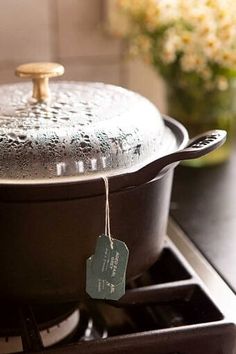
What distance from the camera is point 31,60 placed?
130 centimetres

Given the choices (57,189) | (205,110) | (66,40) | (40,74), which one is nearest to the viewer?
(57,189)

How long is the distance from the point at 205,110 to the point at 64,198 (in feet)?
1.96

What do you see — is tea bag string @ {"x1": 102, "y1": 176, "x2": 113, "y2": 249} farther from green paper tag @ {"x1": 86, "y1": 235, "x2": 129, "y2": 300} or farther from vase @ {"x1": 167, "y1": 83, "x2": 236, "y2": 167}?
vase @ {"x1": 167, "y1": 83, "x2": 236, "y2": 167}

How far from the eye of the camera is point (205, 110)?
116 cm

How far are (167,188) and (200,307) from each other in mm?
155

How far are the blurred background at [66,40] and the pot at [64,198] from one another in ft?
1.86

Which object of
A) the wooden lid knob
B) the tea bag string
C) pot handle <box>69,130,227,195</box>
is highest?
the wooden lid knob

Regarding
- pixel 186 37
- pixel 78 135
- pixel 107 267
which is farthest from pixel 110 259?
pixel 186 37

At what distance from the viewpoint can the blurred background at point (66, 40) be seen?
126 cm

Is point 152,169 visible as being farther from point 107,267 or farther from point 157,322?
point 157,322

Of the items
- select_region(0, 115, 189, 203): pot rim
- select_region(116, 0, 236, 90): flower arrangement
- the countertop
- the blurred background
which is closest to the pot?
select_region(0, 115, 189, 203): pot rim

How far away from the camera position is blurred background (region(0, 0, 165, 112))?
126 centimetres

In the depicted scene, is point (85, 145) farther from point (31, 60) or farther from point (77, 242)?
point (31, 60)

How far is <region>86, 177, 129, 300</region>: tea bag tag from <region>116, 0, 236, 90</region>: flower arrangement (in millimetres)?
501
